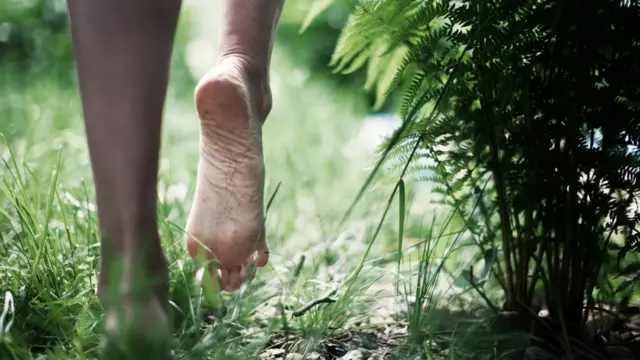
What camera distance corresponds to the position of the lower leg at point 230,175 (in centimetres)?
133

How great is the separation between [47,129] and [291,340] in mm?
2015

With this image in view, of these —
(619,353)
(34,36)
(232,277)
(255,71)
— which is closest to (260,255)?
(232,277)

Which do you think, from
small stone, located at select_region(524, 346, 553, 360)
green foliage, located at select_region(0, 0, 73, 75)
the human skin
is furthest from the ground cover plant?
green foliage, located at select_region(0, 0, 73, 75)

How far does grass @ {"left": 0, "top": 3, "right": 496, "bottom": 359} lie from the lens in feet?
4.08

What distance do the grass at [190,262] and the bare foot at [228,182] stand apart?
70mm

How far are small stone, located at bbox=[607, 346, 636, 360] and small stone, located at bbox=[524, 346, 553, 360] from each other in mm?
111

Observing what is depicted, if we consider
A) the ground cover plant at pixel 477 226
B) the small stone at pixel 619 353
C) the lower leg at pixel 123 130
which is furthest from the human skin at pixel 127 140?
the small stone at pixel 619 353

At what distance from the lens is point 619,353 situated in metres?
1.23

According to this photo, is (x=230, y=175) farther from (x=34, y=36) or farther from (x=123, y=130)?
(x=34, y=36)

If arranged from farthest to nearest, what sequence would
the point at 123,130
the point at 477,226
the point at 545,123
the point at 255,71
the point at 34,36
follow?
the point at 34,36, the point at 255,71, the point at 477,226, the point at 545,123, the point at 123,130

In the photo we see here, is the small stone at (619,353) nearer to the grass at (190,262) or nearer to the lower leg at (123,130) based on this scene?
the grass at (190,262)

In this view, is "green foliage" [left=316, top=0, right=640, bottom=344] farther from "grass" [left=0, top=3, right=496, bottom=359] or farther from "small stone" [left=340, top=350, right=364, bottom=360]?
"small stone" [left=340, top=350, right=364, bottom=360]

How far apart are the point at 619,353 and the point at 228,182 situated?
0.73 metres

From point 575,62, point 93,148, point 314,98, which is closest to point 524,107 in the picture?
point 575,62
